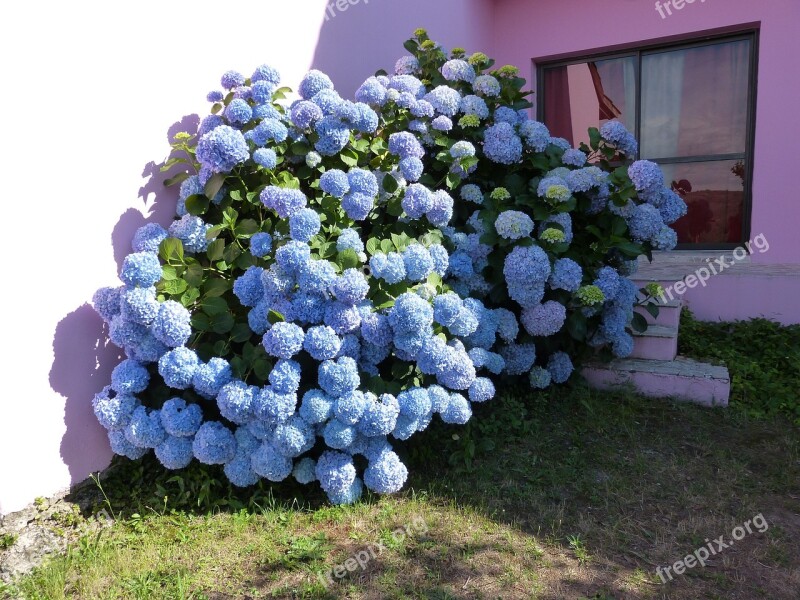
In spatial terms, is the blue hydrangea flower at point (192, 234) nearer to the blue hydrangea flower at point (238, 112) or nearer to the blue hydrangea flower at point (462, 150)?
the blue hydrangea flower at point (238, 112)

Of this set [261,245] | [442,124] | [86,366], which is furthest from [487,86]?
[86,366]

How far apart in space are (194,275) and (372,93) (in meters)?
1.32

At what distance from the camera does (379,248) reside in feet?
8.37

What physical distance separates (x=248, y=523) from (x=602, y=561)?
1.33 m

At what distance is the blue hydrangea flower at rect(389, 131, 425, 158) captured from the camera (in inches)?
111

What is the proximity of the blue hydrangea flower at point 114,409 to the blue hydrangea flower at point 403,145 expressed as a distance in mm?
1613

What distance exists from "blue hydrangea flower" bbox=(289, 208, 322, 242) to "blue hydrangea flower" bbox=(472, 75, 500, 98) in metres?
1.68

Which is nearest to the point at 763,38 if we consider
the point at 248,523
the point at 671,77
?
the point at 671,77

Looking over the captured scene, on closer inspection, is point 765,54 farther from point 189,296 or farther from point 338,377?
point 189,296

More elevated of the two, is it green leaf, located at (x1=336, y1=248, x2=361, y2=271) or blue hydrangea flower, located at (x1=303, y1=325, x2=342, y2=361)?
green leaf, located at (x1=336, y1=248, x2=361, y2=271)

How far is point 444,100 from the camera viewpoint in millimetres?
3205

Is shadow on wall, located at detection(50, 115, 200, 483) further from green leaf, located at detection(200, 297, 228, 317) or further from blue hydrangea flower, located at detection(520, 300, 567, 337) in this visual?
blue hydrangea flower, located at detection(520, 300, 567, 337)

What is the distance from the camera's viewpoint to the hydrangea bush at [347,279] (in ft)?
7.30

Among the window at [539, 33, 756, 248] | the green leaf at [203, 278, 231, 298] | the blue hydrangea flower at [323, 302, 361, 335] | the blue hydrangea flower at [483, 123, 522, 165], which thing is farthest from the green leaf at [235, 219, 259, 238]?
the window at [539, 33, 756, 248]
